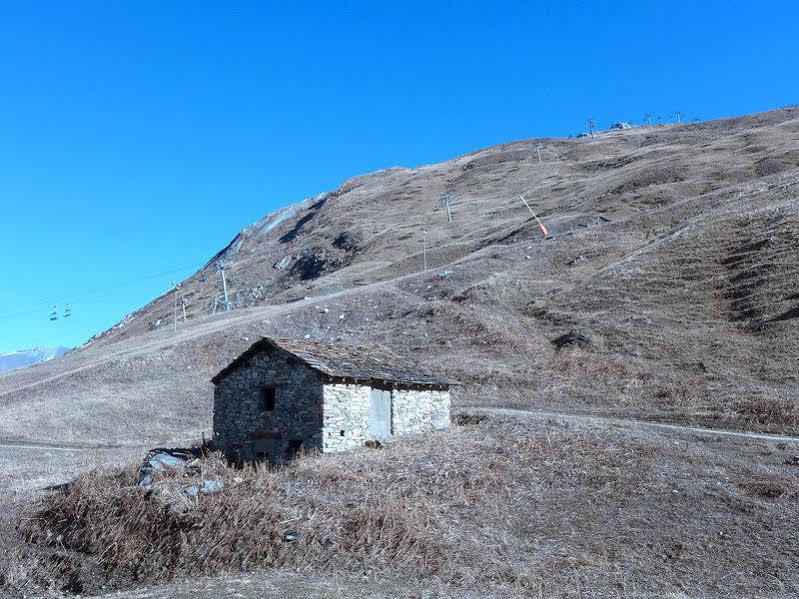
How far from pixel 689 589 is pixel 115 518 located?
36.0 feet

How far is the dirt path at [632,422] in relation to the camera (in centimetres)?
2452

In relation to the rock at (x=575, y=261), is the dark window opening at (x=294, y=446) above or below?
below

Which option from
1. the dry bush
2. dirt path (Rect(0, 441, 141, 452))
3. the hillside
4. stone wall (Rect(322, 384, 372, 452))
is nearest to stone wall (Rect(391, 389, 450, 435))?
stone wall (Rect(322, 384, 372, 452))

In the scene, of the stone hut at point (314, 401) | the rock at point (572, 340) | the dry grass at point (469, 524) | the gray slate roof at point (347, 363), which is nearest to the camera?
the dry grass at point (469, 524)

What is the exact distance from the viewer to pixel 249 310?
6888 cm

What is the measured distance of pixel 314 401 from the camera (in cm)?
2362

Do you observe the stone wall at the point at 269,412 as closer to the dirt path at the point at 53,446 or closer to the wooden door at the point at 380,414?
Answer: the wooden door at the point at 380,414

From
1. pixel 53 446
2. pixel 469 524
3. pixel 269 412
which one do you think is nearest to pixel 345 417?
pixel 269 412

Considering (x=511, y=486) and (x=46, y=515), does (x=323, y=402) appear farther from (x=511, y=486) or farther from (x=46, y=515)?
(x=46, y=515)

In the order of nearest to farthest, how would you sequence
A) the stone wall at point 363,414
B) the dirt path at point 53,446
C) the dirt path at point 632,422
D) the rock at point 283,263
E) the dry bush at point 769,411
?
the stone wall at point 363,414, the dirt path at point 632,422, the dry bush at point 769,411, the dirt path at point 53,446, the rock at point 283,263

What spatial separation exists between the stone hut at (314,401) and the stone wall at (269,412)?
0.03 metres

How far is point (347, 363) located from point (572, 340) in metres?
19.3

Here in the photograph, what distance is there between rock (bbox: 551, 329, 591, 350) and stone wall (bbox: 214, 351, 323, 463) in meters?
20.5

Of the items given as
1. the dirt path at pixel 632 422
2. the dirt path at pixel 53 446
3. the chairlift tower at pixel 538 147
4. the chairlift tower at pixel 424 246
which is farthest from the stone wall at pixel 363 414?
the chairlift tower at pixel 538 147
